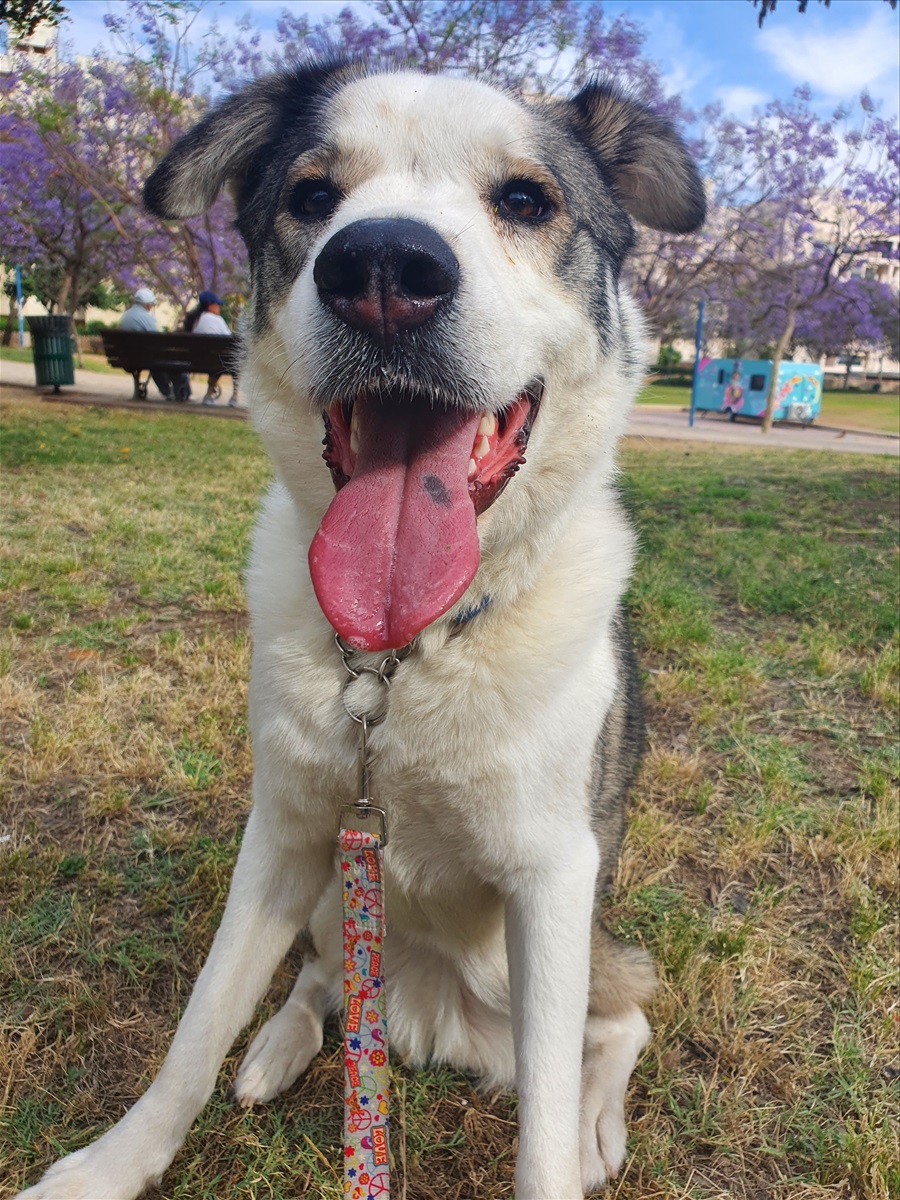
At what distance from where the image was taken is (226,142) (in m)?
2.06

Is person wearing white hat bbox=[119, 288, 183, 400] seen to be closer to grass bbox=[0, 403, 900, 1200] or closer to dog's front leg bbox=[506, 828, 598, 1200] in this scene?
grass bbox=[0, 403, 900, 1200]

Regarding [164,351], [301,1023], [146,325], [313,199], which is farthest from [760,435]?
[301,1023]

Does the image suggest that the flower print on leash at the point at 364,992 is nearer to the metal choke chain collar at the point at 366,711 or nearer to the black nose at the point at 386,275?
the metal choke chain collar at the point at 366,711

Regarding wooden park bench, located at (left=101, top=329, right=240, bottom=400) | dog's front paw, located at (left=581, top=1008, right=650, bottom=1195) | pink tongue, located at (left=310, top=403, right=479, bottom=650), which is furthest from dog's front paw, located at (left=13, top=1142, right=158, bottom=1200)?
wooden park bench, located at (left=101, top=329, right=240, bottom=400)

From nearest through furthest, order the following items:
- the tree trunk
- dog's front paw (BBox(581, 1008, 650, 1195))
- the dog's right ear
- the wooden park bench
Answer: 1. dog's front paw (BBox(581, 1008, 650, 1195))
2. the dog's right ear
3. the wooden park bench
4. the tree trunk

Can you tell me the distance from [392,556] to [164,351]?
512 inches

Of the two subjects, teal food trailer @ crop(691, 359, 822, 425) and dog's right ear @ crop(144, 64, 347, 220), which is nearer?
dog's right ear @ crop(144, 64, 347, 220)

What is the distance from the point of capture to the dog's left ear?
2.18m

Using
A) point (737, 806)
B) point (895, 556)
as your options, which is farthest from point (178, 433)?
point (737, 806)


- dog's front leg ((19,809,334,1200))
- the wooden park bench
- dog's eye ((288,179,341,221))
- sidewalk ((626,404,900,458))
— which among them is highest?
dog's eye ((288,179,341,221))

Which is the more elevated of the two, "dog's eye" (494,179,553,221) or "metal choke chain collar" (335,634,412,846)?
"dog's eye" (494,179,553,221)

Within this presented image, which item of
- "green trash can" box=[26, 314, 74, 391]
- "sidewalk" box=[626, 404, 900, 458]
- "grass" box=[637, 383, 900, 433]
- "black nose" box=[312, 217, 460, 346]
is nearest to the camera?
"black nose" box=[312, 217, 460, 346]

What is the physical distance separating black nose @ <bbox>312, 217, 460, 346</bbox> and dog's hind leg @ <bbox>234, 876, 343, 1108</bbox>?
120 centimetres

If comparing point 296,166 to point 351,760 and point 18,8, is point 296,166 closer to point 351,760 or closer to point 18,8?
point 351,760
